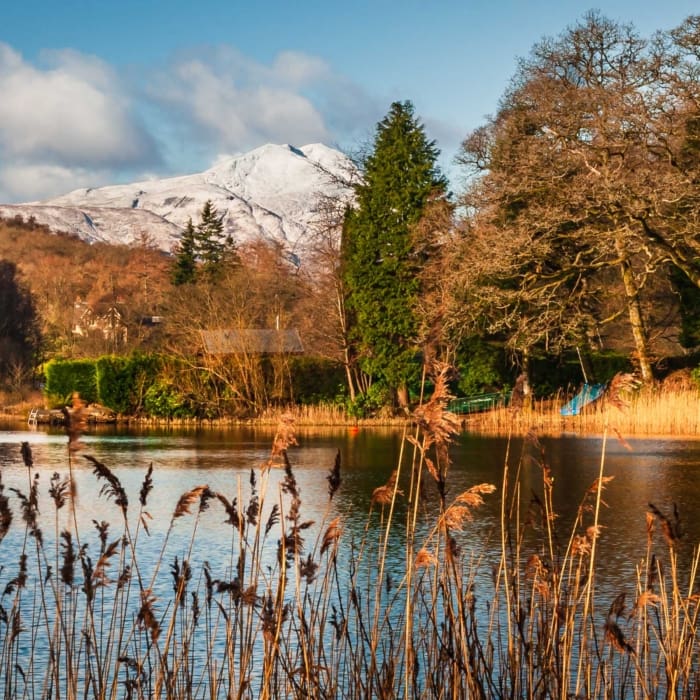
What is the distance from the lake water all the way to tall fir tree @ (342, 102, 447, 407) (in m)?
4.02

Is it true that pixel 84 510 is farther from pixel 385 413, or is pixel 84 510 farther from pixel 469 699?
pixel 385 413

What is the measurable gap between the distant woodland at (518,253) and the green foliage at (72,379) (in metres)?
3.09

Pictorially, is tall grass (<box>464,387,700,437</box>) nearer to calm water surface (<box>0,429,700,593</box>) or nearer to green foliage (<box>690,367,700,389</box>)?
green foliage (<box>690,367,700,389</box>)

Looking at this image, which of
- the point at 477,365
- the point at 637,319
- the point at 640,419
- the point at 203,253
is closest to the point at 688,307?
the point at 637,319

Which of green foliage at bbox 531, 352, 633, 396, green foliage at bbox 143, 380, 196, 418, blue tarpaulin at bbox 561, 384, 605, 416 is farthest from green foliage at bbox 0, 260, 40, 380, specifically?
blue tarpaulin at bbox 561, 384, 605, 416

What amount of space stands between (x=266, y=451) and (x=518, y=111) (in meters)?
12.7

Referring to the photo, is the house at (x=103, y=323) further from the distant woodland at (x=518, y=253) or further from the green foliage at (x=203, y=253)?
the distant woodland at (x=518, y=253)

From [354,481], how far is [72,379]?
21121 millimetres

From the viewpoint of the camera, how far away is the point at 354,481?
1572 centimetres

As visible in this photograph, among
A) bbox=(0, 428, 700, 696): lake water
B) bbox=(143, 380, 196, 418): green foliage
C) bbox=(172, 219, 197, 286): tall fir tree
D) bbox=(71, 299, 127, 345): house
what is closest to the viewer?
bbox=(0, 428, 700, 696): lake water

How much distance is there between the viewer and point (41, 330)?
165ft

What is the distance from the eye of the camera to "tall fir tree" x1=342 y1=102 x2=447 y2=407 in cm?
3072

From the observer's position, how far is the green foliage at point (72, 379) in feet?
114

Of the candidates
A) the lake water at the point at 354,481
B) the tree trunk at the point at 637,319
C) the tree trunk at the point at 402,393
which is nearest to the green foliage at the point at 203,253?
the tree trunk at the point at 402,393
